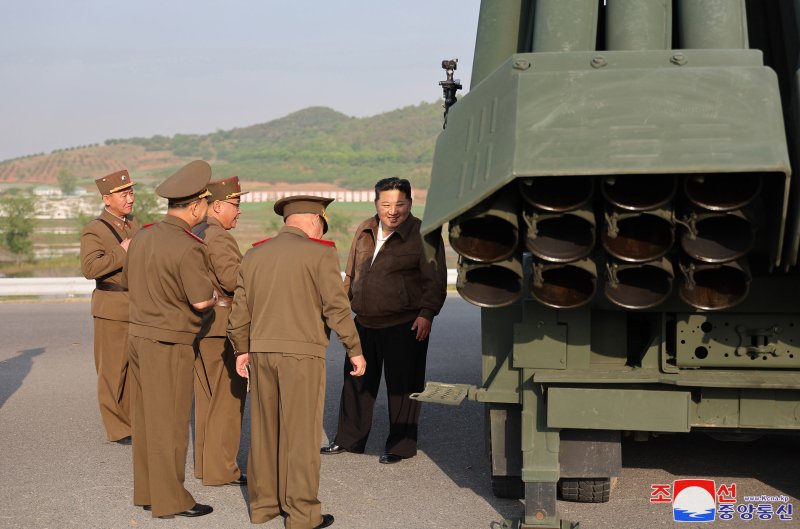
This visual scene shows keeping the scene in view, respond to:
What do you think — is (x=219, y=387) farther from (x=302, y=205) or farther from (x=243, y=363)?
(x=302, y=205)

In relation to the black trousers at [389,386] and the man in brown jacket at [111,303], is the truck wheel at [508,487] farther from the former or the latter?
the man in brown jacket at [111,303]

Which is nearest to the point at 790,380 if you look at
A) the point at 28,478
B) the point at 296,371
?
the point at 296,371

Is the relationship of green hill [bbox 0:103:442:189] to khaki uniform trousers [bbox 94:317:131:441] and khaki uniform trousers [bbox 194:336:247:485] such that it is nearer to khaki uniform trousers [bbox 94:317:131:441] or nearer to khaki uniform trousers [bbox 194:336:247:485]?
khaki uniform trousers [bbox 94:317:131:441]

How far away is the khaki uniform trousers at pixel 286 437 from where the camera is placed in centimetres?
582

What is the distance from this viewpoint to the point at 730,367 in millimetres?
5516

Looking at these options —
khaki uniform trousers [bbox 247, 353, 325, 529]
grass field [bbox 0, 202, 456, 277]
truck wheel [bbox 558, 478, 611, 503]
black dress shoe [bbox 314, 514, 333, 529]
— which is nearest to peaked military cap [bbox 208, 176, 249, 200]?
khaki uniform trousers [bbox 247, 353, 325, 529]

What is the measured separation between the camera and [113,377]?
8172mm

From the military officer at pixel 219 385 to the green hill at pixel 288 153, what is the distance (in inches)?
2931

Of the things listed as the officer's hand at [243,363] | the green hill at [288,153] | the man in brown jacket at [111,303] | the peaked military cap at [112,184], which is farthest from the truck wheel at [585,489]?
the green hill at [288,153]

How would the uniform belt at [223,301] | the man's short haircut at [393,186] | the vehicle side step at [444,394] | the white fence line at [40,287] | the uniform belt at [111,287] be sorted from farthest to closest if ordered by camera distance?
1. the white fence line at [40,287]
2. the uniform belt at [111,287]
3. the man's short haircut at [393,186]
4. the uniform belt at [223,301]
5. the vehicle side step at [444,394]

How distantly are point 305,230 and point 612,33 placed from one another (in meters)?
1.89

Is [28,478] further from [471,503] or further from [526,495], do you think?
[526,495]

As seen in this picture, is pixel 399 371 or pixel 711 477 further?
pixel 399 371

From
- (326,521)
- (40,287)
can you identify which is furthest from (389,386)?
(40,287)
